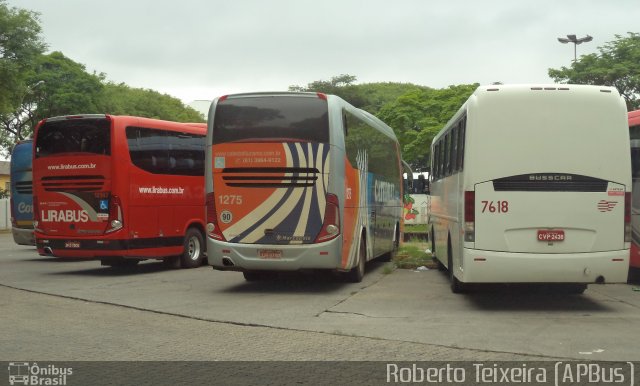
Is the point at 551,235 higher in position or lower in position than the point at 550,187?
lower

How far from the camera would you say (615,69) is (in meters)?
40.8

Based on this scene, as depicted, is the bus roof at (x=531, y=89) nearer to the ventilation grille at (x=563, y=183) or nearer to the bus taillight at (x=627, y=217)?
the ventilation grille at (x=563, y=183)

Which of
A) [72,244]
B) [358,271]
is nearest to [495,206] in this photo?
[358,271]

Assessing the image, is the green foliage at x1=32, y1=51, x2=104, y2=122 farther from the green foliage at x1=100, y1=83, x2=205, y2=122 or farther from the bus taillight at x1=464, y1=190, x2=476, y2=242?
the bus taillight at x1=464, y1=190, x2=476, y2=242

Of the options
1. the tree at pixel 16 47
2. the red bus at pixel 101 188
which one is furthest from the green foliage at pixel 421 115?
the red bus at pixel 101 188

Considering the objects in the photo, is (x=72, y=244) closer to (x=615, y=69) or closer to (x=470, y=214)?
(x=470, y=214)

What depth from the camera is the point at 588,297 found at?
452 inches

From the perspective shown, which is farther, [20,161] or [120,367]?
[20,161]

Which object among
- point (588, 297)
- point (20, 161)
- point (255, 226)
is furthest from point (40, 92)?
point (588, 297)

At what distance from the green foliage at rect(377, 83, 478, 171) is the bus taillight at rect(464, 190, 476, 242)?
1557 inches

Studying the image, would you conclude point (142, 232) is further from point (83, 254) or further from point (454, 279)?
point (454, 279)

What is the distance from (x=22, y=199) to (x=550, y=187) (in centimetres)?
1612

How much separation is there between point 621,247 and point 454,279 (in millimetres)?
2823

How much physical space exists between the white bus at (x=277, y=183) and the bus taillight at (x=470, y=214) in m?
2.75
